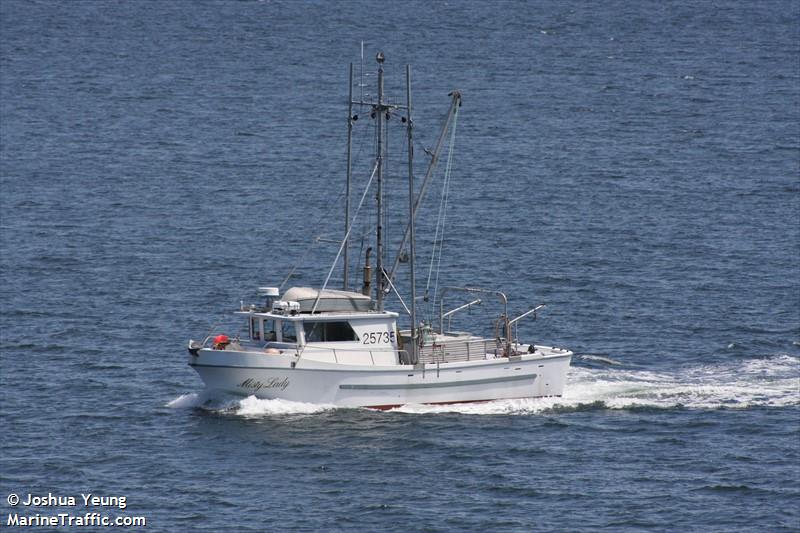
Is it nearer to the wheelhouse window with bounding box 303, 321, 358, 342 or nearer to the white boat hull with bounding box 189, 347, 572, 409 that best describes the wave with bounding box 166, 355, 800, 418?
the white boat hull with bounding box 189, 347, 572, 409

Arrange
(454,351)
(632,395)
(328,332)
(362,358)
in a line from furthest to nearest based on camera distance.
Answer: (632,395)
(454,351)
(362,358)
(328,332)

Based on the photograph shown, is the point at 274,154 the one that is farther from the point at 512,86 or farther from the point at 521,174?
the point at 512,86

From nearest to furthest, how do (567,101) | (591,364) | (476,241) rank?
(591,364)
(476,241)
(567,101)

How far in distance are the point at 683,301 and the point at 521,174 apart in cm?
4173

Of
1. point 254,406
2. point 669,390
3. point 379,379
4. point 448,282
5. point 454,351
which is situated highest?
point 454,351

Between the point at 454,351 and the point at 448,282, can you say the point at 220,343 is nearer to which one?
the point at 454,351

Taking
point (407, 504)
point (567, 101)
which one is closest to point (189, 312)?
point (407, 504)

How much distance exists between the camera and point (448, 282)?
361 ft

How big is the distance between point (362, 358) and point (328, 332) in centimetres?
211

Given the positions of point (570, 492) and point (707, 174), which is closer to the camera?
point (570, 492)

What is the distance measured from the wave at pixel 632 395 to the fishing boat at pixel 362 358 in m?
0.55

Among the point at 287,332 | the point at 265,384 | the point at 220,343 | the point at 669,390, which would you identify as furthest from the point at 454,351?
the point at 220,343

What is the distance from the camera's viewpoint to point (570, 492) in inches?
2793

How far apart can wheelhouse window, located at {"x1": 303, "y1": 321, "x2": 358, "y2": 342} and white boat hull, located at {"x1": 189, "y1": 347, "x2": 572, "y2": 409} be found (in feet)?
4.98
